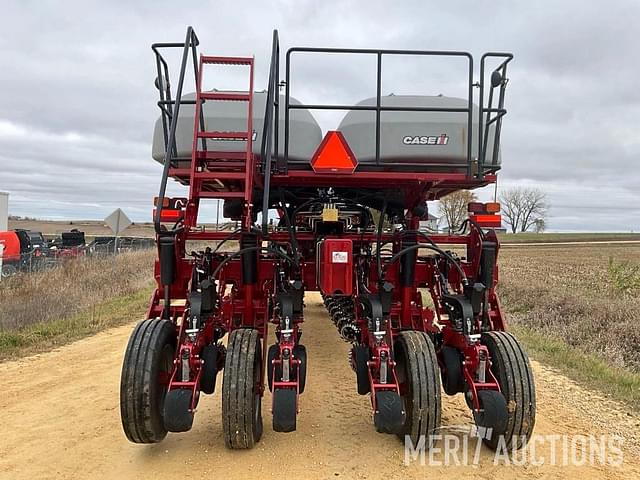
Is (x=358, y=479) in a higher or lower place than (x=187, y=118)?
lower

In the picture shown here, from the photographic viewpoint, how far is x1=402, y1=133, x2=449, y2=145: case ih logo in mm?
4953

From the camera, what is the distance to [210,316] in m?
4.87

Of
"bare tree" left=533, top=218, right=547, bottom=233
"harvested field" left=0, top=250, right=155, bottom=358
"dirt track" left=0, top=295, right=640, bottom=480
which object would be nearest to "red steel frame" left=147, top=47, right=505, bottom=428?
"dirt track" left=0, top=295, right=640, bottom=480

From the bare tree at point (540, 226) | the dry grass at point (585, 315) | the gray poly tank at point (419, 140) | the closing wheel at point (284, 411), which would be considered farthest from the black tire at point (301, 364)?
the bare tree at point (540, 226)

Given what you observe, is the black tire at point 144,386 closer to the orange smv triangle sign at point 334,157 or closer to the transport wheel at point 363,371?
the transport wheel at point 363,371

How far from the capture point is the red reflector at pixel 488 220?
504cm

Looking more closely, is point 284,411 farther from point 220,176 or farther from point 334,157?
A: point 334,157

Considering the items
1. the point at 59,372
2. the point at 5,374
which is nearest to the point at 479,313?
the point at 59,372

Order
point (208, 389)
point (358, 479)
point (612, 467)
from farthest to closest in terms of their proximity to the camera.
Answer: point (208, 389), point (612, 467), point (358, 479)

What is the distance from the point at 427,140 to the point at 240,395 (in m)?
2.78

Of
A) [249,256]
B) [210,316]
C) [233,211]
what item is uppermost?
[233,211]

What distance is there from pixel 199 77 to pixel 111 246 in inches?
1089

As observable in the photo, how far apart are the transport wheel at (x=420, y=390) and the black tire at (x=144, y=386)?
196 centimetres

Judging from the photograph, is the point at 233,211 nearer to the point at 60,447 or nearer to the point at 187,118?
the point at 187,118
